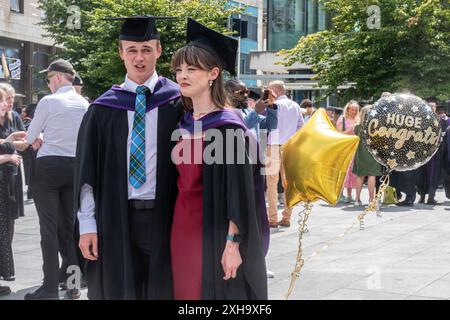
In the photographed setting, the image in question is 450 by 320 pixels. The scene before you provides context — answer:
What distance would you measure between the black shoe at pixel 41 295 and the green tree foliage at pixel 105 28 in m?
17.9

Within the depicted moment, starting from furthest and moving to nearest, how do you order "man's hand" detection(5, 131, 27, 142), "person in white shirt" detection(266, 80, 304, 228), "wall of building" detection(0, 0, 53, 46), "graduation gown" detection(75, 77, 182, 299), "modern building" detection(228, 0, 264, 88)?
1. "modern building" detection(228, 0, 264, 88)
2. "wall of building" detection(0, 0, 53, 46)
3. "person in white shirt" detection(266, 80, 304, 228)
4. "man's hand" detection(5, 131, 27, 142)
5. "graduation gown" detection(75, 77, 182, 299)

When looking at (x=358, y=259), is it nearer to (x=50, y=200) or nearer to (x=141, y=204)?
(x=50, y=200)

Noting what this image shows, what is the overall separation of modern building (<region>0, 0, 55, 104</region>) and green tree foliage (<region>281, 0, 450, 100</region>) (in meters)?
14.2

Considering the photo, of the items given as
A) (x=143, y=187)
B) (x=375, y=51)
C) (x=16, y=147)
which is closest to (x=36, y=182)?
(x=16, y=147)

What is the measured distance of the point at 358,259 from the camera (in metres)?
7.21

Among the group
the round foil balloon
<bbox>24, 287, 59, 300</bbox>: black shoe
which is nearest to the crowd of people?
the round foil balloon

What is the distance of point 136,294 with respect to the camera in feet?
12.0

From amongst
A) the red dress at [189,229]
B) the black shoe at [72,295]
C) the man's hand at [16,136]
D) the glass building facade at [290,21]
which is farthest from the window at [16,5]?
the red dress at [189,229]

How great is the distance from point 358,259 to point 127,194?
414cm

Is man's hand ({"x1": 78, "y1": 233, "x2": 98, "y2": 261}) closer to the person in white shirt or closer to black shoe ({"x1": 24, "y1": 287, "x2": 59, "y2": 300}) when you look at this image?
black shoe ({"x1": 24, "y1": 287, "x2": 59, "y2": 300})

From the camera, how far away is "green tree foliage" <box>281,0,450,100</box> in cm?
2136

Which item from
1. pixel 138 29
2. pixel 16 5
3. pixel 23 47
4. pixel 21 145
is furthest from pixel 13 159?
pixel 16 5

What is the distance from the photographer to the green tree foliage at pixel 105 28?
25.4 meters

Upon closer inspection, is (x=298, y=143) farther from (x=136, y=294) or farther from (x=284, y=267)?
(x=284, y=267)
